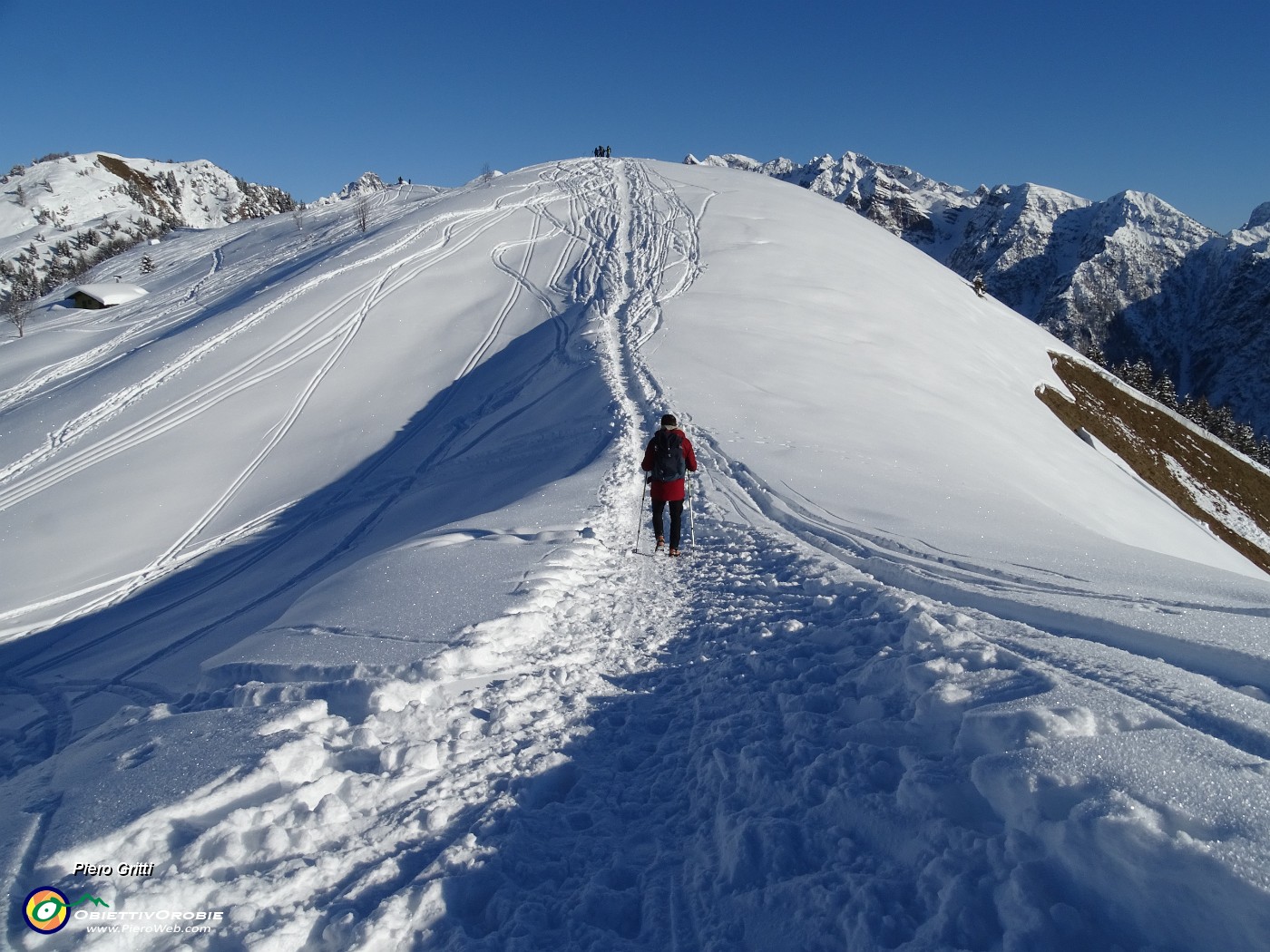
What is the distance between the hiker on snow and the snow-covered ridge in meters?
93.7

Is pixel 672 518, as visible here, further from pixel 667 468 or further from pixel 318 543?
pixel 318 543

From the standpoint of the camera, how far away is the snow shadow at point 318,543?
9.20 m

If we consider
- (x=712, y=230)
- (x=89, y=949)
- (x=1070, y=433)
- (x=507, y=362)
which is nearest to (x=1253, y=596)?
(x=89, y=949)

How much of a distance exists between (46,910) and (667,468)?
7.51m

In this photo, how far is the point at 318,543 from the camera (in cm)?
1434

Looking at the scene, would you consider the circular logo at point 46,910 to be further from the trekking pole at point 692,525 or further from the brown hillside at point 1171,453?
the brown hillside at point 1171,453

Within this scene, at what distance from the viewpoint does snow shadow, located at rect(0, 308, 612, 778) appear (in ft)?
30.2

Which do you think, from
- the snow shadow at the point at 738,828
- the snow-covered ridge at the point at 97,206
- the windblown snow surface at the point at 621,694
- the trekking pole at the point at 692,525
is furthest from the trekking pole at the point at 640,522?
the snow-covered ridge at the point at 97,206

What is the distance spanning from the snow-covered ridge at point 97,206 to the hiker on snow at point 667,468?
93.7m

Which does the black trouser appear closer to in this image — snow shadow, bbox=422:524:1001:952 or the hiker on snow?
the hiker on snow

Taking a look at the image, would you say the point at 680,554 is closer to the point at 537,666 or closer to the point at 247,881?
the point at 537,666

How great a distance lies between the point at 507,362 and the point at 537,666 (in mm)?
17600

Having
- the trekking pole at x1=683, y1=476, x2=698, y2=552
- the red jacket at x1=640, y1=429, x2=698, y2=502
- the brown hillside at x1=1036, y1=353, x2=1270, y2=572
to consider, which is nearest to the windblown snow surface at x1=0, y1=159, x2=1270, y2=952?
the trekking pole at x1=683, y1=476, x2=698, y2=552

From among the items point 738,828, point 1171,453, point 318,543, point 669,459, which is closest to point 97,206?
point 318,543
